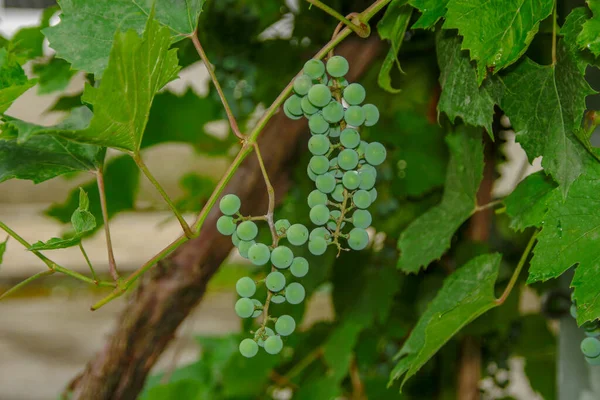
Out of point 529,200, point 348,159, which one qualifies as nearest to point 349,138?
point 348,159

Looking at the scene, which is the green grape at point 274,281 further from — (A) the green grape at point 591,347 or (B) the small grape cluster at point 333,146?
(A) the green grape at point 591,347

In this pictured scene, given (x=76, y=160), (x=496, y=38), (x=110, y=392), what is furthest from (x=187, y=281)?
(x=496, y=38)

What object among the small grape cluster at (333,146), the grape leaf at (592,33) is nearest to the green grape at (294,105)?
the small grape cluster at (333,146)

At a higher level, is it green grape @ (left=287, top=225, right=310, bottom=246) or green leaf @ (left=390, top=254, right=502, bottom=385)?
green grape @ (left=287, top=225, right=310, bottom=246)

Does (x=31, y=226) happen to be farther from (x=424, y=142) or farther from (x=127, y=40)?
(x=127, y=40)

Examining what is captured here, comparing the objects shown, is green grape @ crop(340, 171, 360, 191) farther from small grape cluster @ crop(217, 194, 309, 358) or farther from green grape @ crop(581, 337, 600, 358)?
green grape @ crop(581, 337, 600, 358)

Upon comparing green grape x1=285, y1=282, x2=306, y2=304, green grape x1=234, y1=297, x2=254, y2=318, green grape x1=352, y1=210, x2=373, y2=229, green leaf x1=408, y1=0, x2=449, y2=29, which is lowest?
green grape x1=234, y1=297, x2=254, y2=318

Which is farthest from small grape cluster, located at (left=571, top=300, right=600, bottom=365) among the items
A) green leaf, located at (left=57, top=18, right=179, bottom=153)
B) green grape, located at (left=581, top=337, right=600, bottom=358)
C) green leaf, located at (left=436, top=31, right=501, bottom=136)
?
green leaf, located at (left=57, top=18, right=179, bottom=153)
